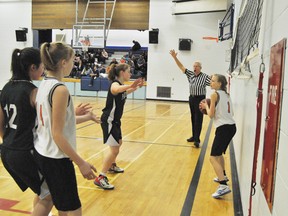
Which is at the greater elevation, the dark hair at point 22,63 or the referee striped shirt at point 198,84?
the dark hair at point 22,63

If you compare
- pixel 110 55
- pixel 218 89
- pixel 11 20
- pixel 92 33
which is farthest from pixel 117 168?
pixel 110 55

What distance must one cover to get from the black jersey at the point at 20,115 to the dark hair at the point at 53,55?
210 mm

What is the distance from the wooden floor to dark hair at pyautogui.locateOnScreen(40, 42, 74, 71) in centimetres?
181

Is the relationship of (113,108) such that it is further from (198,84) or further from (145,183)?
(198,84)

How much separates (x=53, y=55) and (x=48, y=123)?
17.5 inches

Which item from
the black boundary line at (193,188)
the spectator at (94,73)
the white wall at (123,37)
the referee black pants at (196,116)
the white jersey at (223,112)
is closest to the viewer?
the black boundary line at (193,188)

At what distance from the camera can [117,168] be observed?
16.0 feet

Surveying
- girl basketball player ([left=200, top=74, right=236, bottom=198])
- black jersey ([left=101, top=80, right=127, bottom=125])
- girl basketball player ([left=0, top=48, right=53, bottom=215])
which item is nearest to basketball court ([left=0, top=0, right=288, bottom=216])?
girl basketball player ([left=200, top=74, right=236, bottom=198])

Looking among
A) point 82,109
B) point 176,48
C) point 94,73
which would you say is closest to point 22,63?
point 82,109

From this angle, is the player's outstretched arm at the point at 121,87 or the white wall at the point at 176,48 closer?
the player's outstretched arm at the point at 121,87

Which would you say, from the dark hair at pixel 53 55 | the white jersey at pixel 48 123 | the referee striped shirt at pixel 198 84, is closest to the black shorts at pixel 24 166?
the white jersey at pixel 48 123

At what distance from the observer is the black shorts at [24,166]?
2240mm

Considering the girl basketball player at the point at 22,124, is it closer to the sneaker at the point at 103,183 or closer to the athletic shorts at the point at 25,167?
the athletic shorts at the point at 25,167

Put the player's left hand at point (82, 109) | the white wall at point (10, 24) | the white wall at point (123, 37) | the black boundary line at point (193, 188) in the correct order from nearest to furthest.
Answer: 1. the player's left hand at point (82, 109)
2. the black boundary line at point (193, 188)
3. the white wall at point (10, 24)
4. the white wall at point (123, 37)
